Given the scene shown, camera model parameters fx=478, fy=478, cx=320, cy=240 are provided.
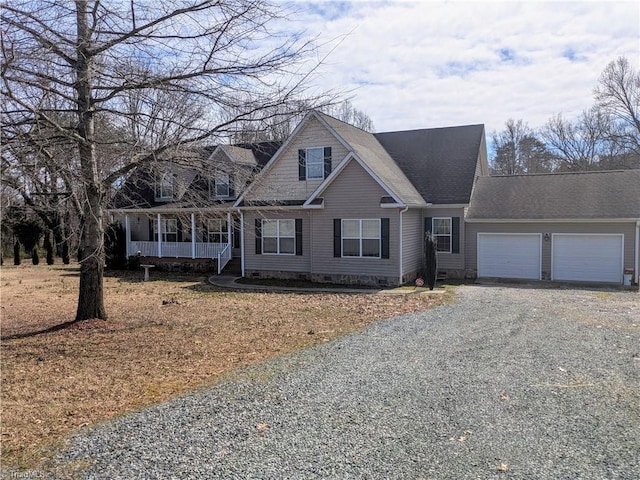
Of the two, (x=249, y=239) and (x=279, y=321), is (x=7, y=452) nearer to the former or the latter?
(x=279, y=321)

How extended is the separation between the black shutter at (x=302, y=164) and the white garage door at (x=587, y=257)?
399 inches

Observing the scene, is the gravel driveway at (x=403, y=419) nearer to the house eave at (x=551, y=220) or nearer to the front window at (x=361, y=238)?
the front window at (x=361, y=238)

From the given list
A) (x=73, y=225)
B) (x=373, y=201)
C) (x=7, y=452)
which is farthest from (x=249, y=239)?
(x=7, y=452)

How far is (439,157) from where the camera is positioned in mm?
22203

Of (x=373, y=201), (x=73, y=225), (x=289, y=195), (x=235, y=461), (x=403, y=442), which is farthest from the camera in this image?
(x=289, y=195)

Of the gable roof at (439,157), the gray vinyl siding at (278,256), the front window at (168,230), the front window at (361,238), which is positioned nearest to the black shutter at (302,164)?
the gray vinyl siding at (278,256)

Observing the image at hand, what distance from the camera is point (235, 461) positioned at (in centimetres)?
416

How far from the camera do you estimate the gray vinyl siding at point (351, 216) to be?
17.5 m

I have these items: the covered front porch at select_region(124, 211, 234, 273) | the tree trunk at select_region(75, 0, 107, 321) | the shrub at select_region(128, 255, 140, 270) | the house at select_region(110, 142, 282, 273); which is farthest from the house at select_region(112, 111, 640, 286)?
the tree trunk at select_region(75, 0, 107, 321)

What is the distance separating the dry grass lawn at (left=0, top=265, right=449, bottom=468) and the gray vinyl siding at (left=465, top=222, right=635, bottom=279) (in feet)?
18.3

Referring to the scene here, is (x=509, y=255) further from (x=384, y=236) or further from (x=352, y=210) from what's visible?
(x=352, y=210)

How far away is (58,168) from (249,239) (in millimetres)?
12938

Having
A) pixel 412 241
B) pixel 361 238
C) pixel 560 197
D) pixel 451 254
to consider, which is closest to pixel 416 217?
pixel 412 241

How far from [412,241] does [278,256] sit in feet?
18.2
